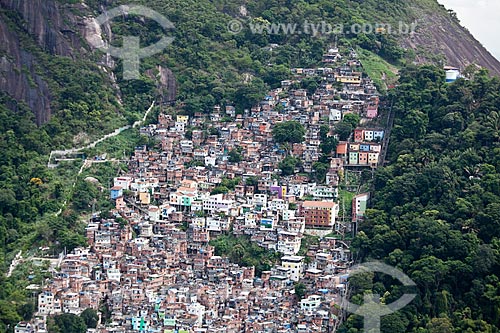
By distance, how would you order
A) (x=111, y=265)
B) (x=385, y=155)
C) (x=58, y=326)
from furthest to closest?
(x=385, y=155) → (x=111, y=265) → (x=58, y=326)

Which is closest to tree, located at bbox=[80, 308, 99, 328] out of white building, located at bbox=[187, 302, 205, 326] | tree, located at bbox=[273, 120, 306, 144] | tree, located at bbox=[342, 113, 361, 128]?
white building, located at bbox=[187, 302, 205, 326]

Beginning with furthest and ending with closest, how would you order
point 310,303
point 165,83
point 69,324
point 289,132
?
point 165,83 < point 289,132 < point 310,303 < point 69,324

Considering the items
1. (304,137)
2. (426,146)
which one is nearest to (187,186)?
(304,137)

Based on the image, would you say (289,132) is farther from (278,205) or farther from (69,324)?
(69,324)

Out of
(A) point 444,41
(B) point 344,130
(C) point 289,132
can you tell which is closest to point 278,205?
(C) point 289,132

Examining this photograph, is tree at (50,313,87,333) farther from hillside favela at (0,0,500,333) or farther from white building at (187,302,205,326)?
white building at (187,302,205,326)

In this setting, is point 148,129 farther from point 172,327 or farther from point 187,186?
point 172,327

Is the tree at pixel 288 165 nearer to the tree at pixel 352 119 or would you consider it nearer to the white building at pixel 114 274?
the tree at pixel 352 119

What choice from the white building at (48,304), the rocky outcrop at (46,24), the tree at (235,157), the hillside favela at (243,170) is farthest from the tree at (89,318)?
the rocky outcrop at (46,24)
